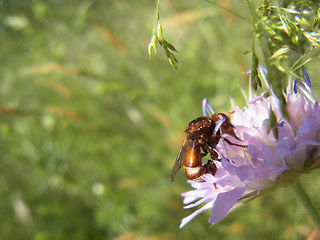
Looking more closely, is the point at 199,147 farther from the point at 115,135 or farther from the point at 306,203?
the point at 115,135

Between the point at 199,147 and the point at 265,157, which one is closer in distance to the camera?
the point at 265,157

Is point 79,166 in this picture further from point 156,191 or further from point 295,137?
point 295,137

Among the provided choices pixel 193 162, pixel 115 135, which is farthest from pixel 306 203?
pixel 115 135

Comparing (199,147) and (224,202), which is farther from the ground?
(199,147)

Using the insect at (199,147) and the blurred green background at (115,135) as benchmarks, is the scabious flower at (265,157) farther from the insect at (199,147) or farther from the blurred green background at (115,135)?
the blurred green background at (115,135)

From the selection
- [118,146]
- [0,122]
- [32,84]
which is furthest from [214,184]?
[32,84]

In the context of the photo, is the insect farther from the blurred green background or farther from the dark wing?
→ the blurred green background

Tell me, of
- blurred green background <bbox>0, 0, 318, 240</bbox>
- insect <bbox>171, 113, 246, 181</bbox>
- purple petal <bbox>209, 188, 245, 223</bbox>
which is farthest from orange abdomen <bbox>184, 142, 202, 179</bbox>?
blurred green background <bbox>0, 0, 318, 240</bbox>
